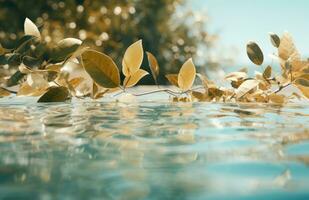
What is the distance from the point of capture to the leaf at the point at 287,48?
122 centimetres

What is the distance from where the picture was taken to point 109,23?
5.66 m

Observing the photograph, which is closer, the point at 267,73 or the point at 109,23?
the point at 267,73

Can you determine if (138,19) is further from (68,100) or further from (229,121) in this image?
(229,121)

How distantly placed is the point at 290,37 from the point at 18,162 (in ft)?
3.00

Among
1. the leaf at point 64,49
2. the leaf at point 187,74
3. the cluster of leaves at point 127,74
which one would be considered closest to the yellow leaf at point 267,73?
the cluster of leaves at point 127,74

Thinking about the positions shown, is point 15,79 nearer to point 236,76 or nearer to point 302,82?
point 236,76

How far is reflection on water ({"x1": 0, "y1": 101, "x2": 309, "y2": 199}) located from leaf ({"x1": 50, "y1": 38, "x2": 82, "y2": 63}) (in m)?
0.34

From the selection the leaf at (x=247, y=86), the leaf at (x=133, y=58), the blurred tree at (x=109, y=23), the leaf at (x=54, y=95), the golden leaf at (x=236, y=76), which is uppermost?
the blurred tree at (x=109, y=23)

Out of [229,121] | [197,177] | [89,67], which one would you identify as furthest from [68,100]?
[197,177]

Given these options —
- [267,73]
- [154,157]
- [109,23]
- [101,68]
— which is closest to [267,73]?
[267,73]

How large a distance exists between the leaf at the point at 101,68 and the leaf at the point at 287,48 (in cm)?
45

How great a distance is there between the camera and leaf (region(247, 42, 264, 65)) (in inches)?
50.6

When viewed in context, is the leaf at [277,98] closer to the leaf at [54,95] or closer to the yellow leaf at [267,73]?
the yellow leaf at [267,73]

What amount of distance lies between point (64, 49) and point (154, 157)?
0.79 m
